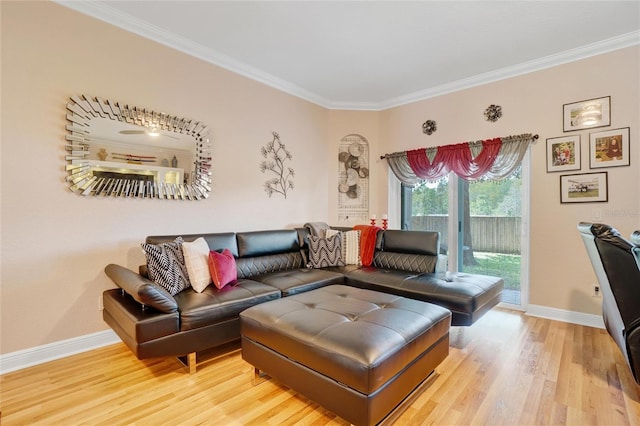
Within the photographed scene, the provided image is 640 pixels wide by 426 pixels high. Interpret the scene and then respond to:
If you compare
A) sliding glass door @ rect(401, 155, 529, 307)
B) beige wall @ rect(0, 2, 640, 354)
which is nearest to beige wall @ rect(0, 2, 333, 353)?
beige wall @ rect(0, 2, 640, 354)

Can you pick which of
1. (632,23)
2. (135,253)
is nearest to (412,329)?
(135,253)

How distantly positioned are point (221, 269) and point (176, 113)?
65.9 inches

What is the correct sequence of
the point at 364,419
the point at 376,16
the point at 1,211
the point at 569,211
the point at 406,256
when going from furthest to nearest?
the point at 406,256
the point at 569,211
the point at 376,16
the point at 1,211
the point at 364,419

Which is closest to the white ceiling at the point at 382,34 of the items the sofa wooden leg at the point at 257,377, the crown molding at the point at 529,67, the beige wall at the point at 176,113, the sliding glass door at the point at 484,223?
the crown molding at the point at 529,67

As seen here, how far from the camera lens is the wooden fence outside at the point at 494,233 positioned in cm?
363

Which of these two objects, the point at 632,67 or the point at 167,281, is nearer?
the point at 167,281

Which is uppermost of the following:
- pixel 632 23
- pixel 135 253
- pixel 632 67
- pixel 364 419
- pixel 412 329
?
pixel 632 23

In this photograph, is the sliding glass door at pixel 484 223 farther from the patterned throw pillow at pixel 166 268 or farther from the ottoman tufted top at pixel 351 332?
the patterned throw pillow at pixel 166 268

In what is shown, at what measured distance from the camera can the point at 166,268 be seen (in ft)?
7.68

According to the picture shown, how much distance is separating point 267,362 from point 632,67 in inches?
165

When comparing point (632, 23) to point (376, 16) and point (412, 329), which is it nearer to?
point (376, 16)

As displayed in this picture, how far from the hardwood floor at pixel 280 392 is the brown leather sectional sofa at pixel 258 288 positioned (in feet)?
0.84

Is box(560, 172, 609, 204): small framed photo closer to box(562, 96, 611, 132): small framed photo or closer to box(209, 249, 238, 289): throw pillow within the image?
box(562, 96, 611, 132): small framed photo

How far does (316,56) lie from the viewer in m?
3.32
